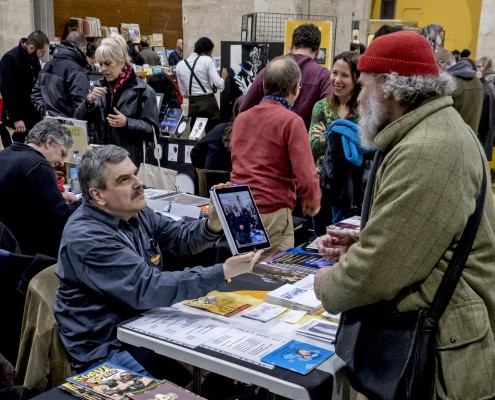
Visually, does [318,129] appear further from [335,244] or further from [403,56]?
[403,56]

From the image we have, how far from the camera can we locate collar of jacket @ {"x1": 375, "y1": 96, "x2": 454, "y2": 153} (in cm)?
175

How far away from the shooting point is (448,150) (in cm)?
166

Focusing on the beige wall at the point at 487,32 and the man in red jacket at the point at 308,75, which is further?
the beige wall at the point at 487,32

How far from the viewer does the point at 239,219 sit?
2.42 meters

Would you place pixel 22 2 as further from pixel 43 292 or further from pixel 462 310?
pixel 462 310

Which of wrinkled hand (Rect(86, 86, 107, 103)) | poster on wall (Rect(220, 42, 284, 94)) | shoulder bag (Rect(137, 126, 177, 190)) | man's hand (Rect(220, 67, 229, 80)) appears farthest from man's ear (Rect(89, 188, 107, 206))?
man's hand (Rect(220, 67, 229, 80))

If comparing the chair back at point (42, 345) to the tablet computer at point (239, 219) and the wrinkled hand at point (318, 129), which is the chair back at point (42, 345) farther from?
the wrinkled hand at point (318, 129)

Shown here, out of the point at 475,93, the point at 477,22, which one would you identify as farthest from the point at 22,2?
the point at 477,22

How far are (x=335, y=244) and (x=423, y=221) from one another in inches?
28.2

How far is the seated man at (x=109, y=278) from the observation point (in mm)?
2281

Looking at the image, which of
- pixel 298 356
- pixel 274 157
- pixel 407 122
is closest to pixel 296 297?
pixel 298 356

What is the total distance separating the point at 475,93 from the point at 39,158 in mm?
3977

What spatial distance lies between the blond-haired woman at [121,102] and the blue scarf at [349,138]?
65.3 inches

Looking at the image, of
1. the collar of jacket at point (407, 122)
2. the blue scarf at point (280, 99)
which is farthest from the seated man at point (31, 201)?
the collar of jacket at point (407, 122)
